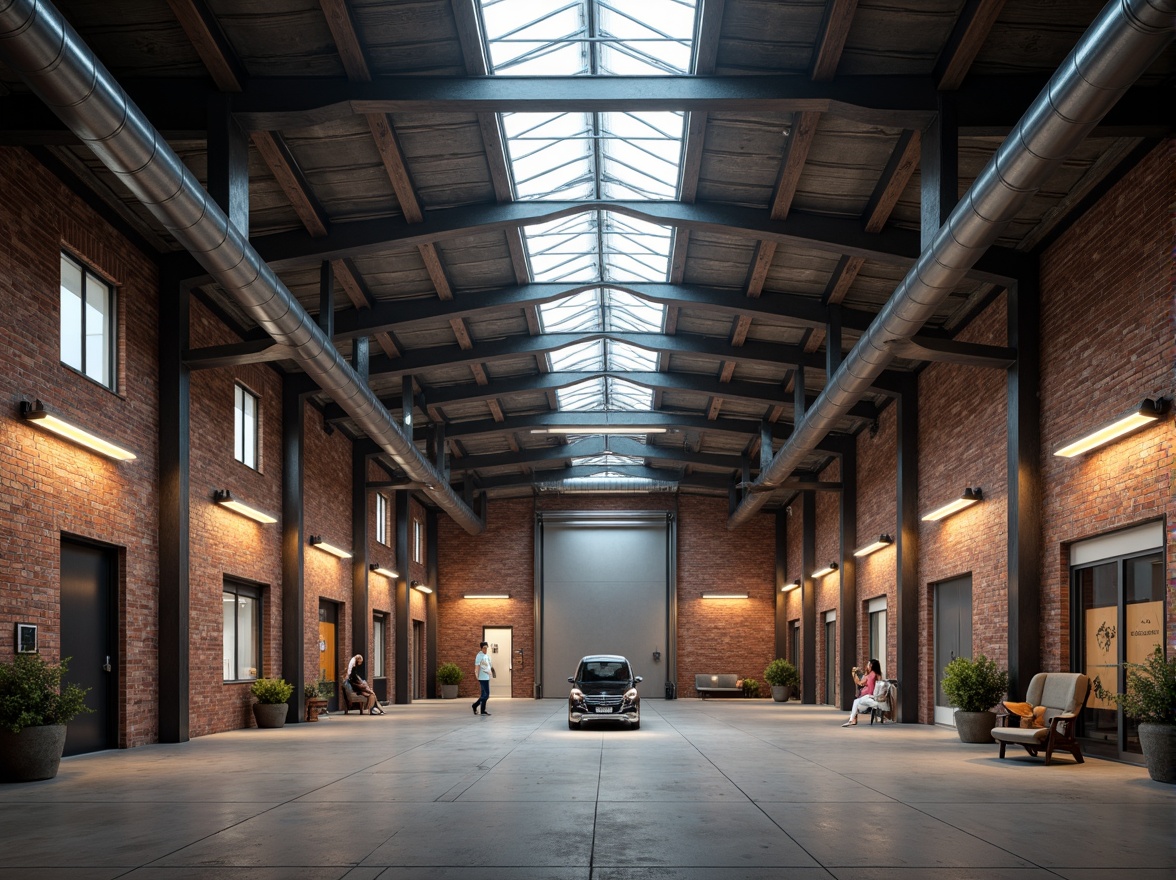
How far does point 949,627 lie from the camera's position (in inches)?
754

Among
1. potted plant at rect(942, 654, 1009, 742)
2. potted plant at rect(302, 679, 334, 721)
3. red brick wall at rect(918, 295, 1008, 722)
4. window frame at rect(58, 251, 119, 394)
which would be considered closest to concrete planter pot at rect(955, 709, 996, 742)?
potted plant at rect(942, 654, 1009, 742)

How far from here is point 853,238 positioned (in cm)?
1480

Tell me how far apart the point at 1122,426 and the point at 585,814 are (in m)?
7.03

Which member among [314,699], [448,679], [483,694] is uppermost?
[314,699]

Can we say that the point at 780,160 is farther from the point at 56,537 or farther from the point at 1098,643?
the point at 56,537

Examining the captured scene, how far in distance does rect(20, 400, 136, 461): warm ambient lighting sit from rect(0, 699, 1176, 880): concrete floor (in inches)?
139

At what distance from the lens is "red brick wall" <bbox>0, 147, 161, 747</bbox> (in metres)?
11.7

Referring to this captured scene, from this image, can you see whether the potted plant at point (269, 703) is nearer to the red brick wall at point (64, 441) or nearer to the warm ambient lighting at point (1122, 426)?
the red brick wall at point (64, 441)

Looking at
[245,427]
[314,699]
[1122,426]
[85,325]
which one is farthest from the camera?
[314,699]

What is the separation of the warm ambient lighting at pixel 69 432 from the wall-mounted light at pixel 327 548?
28.1 feet

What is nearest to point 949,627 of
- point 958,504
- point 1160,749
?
point 958,504

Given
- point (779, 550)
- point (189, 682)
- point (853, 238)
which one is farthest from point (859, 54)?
point (779, 550)

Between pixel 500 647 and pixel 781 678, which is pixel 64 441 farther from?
pixel 500 647

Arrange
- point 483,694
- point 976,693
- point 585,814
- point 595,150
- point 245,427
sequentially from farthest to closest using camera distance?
point 483,694 < point 245,427 < point 976,693 < point 595,150 < point 585,814
